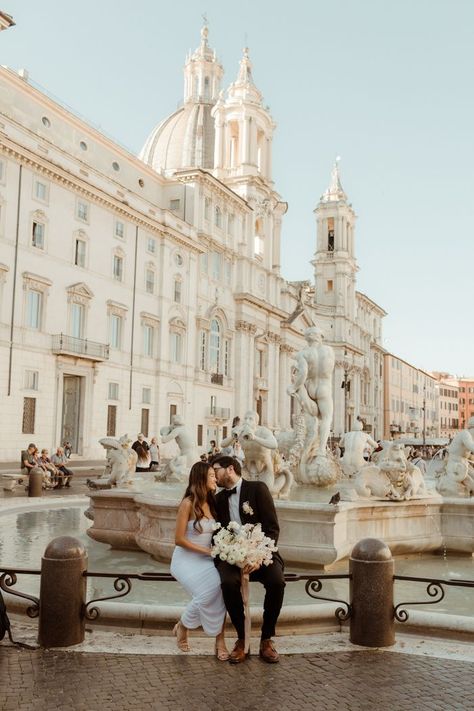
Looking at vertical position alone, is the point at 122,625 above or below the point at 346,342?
below

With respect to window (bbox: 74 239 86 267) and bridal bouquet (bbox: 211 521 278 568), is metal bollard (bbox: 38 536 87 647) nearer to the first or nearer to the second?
bridal bouquet (bbox: 211 521 278 568)

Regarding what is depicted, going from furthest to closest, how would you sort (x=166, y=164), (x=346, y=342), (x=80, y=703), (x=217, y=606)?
1. (x=346, y=342)
2. (x=166, y=164)
3. (x=217, y=606)
4. (x=80, y=703)

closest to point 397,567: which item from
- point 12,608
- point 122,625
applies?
point 122,625

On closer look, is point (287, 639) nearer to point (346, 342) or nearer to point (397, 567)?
point (397, 567)

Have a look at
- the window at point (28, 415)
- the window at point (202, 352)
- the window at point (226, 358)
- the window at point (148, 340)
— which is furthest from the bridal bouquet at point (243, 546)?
the window at point (226, 358)

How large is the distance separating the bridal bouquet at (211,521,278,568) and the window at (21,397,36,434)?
84.5 feet

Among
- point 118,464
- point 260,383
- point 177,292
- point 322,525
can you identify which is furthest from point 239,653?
point 260,383

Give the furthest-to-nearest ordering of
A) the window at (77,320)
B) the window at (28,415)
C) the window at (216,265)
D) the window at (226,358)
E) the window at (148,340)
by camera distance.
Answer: the window at (226,358) < the window at (216,265) < the window at (148,340) < the window at (77,320) < the window at (28,415)

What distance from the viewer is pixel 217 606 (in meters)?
4.86

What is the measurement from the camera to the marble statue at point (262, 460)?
28.4 ft

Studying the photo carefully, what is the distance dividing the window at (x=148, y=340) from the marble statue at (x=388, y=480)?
2964 centimetres

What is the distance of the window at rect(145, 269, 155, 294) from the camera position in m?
37.8

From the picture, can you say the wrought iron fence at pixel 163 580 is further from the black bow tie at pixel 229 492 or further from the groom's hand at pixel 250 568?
the black bow tie at pixel 229 492

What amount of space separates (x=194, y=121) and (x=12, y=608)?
57.2m
